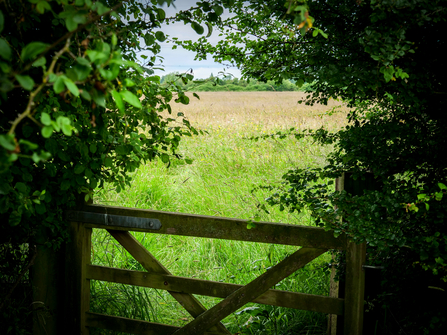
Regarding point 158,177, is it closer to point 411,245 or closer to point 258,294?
point 258,294

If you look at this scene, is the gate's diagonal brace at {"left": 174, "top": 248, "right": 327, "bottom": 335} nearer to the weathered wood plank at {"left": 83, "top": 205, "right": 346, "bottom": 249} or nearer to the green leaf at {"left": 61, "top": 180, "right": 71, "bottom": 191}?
the weathered wood plank at {"left": 83, "top": 205, "right": 346, "bottom": 249}

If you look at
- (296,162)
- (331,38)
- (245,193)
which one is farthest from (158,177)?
(331,38)

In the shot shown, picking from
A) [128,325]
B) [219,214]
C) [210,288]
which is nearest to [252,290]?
[210,288]

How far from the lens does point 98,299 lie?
296 cm

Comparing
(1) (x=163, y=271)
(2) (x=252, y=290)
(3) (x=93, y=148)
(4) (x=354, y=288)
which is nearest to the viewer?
(3) (x=93, y=148)

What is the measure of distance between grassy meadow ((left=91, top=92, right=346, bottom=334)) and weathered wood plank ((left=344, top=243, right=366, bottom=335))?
14.2 inches

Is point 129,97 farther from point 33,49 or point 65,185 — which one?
point 65,185

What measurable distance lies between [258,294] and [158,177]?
329cm

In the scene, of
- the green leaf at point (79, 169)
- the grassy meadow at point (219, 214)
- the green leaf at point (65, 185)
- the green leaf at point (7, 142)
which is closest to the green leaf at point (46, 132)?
the green leaf at point (7, 142)

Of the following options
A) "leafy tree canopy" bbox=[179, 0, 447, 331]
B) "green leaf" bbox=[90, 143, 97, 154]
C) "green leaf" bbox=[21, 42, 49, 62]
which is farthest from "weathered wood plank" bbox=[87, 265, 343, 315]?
"green leaf" bbox=[21, 42, 49, 62]

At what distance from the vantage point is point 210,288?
2285 mm

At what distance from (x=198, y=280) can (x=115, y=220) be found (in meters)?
0.62

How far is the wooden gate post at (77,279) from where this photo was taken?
2.41m

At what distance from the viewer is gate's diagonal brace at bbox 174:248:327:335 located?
2141 mm
